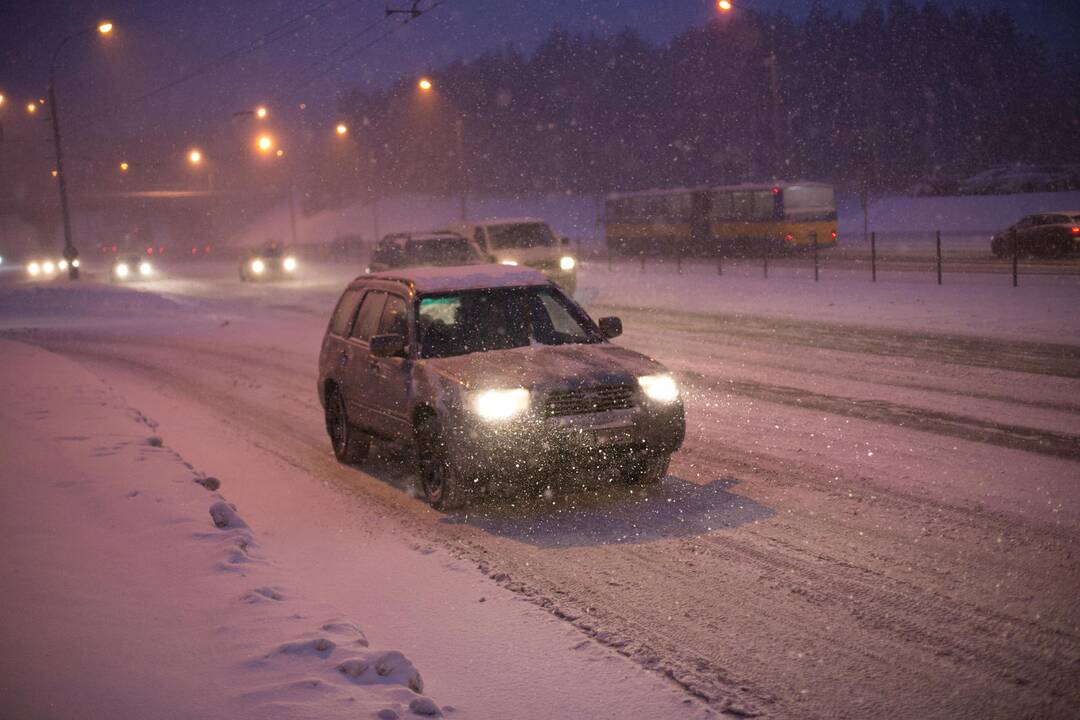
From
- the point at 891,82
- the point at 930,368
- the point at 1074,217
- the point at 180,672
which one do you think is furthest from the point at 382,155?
the point at 180,672

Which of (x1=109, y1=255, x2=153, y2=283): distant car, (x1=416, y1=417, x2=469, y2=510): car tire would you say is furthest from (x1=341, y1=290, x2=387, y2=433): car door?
(x1=109, y1=255, x2=153, y2=283): distant car

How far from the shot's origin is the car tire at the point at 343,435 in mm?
10156

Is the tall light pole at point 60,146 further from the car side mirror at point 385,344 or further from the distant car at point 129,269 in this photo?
the car side mirror at point 385,344

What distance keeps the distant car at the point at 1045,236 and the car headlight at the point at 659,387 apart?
30.4 metres

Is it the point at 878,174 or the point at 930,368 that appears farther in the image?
the point at 878,174

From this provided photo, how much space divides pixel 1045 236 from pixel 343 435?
105 feet

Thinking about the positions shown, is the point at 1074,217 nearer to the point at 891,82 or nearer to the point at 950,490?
the point at 950,490

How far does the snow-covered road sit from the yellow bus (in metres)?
33.4

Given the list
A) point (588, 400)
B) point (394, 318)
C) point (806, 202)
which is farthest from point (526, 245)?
point (806, 202)

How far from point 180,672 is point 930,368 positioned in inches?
466

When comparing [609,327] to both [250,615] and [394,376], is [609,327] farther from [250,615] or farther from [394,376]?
[250,615]

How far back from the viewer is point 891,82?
9462 cm

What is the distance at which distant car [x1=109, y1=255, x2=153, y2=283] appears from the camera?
5756 centimetres

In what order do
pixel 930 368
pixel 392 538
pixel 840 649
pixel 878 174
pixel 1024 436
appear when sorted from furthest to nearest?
1. pixel 878 174
2. pixel 930 368
3. pixel 1024 436
4. pixel 392 538
5. pixel 840 649
